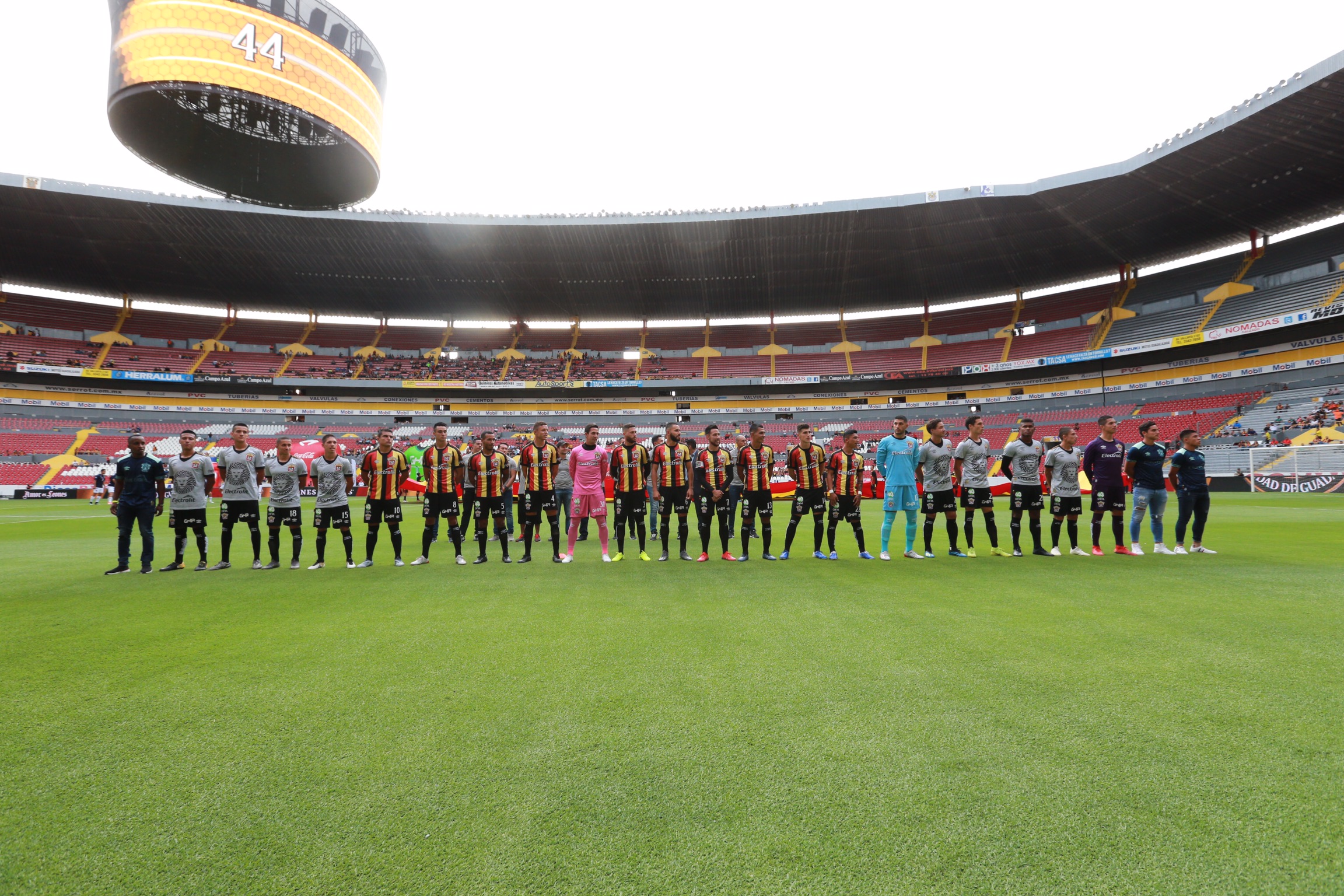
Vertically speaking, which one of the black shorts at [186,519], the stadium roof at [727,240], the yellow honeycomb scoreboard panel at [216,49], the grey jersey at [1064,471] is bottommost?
the black shorts at [186,519]

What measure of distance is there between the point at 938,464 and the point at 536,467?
19.0 feet

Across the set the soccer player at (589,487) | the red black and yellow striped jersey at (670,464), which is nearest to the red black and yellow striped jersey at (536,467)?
the soccer player at (589,487)

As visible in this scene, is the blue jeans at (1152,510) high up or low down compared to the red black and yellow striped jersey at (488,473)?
down

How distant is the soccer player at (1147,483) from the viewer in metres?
8.18

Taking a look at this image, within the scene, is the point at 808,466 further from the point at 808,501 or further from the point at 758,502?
the point at 758,502

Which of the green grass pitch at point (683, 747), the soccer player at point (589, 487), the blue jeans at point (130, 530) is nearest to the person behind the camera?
the green grass pitch at point (683, 747)

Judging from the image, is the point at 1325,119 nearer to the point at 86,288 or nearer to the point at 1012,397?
the point at 1012,397

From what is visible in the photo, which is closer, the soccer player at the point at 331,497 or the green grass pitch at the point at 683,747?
the green grass pitch at the point at 683,747

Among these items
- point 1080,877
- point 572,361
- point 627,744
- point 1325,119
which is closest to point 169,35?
point 627,744

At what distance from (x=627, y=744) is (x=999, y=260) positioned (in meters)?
40.3

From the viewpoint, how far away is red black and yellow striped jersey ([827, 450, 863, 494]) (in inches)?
328

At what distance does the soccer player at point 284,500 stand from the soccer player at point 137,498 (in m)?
1.24

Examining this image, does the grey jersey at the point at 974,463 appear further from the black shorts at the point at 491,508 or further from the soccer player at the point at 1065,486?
the black shorts at the point at 491,508

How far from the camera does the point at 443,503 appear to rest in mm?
8500
